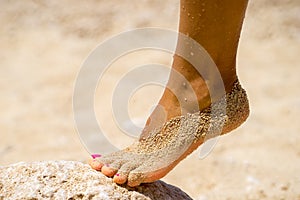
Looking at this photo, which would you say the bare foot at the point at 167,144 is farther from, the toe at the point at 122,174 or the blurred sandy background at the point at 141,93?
the blurred sandy background at the point at 141,93

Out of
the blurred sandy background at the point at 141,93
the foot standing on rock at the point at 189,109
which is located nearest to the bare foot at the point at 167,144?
the foot standing on rock at the point at 189,109

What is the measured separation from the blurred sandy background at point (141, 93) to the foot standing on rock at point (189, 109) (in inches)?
34.6

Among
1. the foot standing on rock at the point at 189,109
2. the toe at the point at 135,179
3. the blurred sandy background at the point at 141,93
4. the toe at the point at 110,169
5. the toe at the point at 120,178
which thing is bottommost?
the toe at the point at 135,179

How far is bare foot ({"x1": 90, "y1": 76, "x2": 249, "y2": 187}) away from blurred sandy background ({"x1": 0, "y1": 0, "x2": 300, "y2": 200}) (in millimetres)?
853

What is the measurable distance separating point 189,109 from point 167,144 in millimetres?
141

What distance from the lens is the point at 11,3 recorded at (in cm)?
460

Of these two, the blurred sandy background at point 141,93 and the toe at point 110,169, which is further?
the blurred sandy background at point 141,93

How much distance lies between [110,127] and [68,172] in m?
1.65

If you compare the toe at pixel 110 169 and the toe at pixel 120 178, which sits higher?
the toe at pixel 110 169

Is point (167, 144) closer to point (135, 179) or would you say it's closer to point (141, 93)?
point (135, 179)

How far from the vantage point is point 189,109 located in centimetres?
177

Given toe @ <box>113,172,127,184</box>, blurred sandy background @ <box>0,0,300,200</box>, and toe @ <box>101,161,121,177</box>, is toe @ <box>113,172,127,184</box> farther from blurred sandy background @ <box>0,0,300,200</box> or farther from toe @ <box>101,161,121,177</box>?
blurred sandy background @ <box>0,0,300,200</box>

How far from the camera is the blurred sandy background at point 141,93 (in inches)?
109

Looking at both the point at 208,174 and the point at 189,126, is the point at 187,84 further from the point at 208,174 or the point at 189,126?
the point at 208,174
